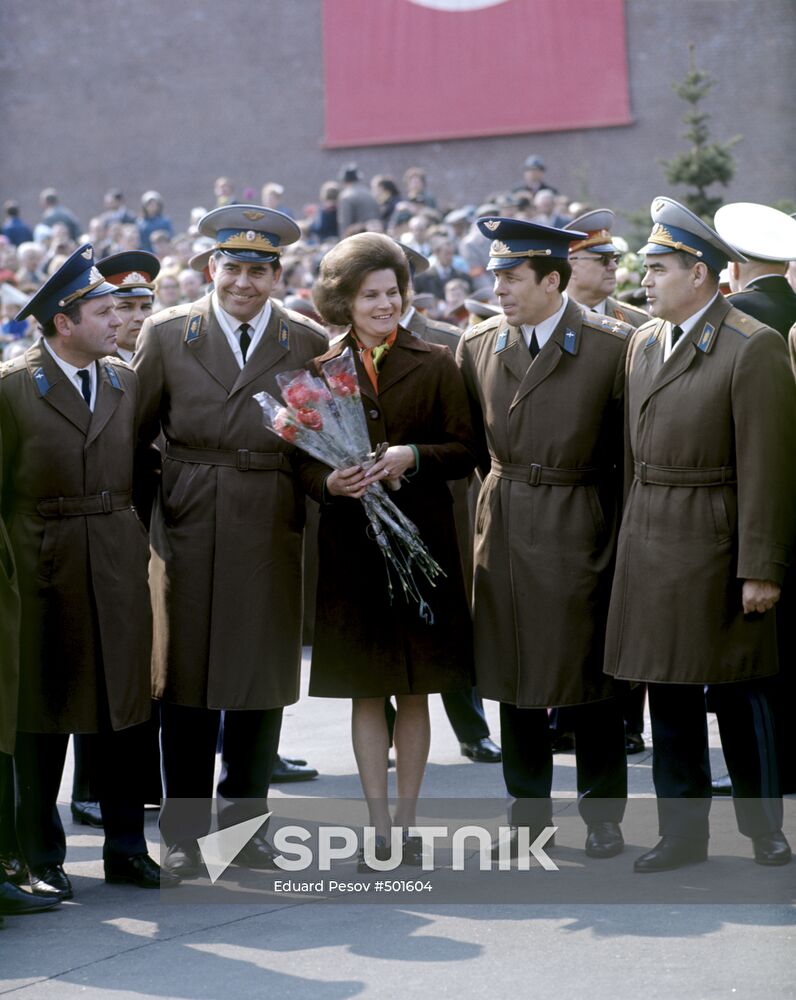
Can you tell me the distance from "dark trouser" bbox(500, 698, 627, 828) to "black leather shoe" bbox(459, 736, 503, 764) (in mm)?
1537

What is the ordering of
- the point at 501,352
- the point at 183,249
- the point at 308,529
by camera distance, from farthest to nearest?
1. the point at 183,249
2. the point at 308,529
3. the point at 501,352

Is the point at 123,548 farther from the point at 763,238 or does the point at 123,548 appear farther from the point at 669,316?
the point at 763,238

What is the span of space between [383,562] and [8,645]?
49.1 inches

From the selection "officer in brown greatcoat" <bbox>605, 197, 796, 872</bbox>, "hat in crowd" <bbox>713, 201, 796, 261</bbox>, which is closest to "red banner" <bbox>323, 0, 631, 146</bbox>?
"hat in crowd" <bbox>713, 201, 796, 261</bbox>

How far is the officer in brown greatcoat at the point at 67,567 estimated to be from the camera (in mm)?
5129

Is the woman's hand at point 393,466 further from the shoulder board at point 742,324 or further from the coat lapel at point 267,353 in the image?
the shoulder board at point 742,324

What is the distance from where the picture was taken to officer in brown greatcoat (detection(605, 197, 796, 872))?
5.00 metres

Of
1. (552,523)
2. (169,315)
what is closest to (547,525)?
(552,523)

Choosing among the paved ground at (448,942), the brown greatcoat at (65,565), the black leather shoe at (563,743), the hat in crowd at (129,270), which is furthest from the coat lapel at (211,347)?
the black leather shoe at (563,743)

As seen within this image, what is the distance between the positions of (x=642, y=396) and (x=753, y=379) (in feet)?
1.22

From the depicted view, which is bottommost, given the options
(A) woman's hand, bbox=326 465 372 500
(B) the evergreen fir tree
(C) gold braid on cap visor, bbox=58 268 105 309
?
(A) woman's hand, bbox=326 465 372 500

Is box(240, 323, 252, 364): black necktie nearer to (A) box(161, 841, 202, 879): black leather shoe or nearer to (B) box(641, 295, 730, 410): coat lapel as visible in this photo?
(B) box(641, 295, 730, 410): coat lapel

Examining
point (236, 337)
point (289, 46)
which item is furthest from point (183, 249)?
point (236, 337)

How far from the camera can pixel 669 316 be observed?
522cm
